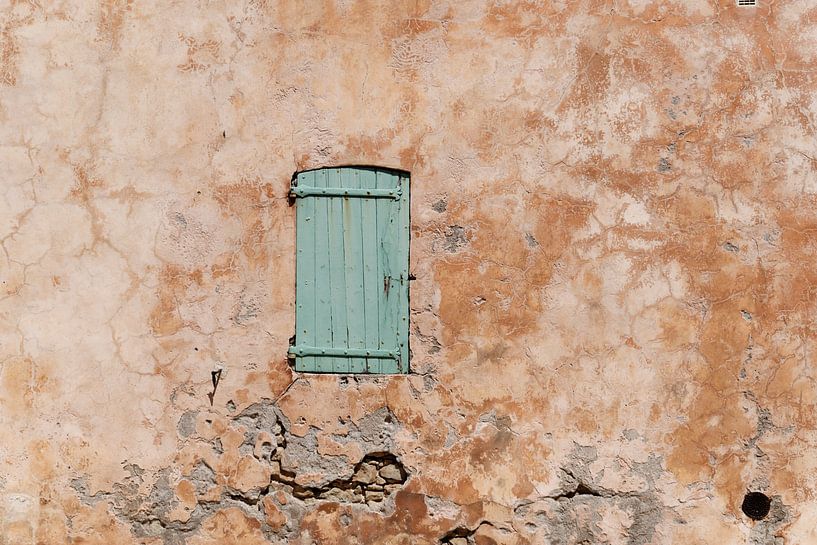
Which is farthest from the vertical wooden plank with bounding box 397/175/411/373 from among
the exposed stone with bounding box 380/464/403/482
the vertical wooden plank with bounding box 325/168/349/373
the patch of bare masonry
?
the exposed stone with bounding box 380/464/403/482

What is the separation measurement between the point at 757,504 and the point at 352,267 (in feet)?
7.83

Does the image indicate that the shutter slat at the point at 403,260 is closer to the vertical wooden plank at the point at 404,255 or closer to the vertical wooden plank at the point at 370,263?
the vertical wooden plank at the point at 404,255

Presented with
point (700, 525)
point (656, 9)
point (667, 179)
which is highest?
point (656, 9)

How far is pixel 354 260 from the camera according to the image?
132 inches

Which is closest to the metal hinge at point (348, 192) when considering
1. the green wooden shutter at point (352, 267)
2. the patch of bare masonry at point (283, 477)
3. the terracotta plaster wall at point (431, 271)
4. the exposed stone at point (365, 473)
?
the green wooden shutter at point (352, 267)

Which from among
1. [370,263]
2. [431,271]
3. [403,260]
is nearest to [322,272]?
[370,263]

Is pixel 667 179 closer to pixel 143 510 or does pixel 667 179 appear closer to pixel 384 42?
pixel 384 42

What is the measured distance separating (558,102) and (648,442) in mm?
1787

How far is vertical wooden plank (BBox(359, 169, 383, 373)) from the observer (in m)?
3.33

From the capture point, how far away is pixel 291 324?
133 inches

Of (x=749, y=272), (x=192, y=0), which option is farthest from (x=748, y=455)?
(x=192, y=0)

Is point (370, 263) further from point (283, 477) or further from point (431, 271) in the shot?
point (283, 477)

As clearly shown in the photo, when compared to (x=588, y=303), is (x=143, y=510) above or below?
below

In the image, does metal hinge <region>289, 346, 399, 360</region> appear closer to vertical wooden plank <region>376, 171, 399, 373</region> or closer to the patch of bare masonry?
vertical wooden plank <region>376, 171, 399, 373</region>
